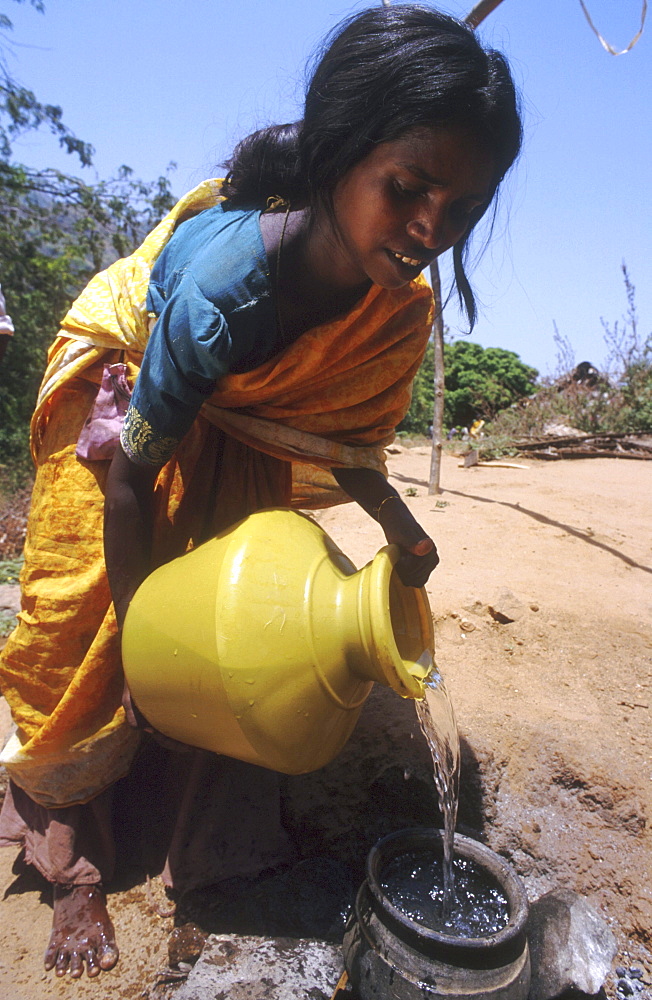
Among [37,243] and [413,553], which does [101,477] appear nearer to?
[413,553]

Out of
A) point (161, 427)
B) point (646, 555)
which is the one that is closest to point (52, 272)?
point (646, 555)

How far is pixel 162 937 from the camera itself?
175 centimetres

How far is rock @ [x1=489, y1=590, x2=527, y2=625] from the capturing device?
2773 millimetres

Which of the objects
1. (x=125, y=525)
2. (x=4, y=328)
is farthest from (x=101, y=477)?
(x=4, y=328)

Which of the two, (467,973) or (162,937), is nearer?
(467,973)

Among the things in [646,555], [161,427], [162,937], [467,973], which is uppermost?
[161,427]

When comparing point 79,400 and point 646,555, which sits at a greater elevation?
point 79,400

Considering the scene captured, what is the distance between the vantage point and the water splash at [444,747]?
1.53 meters

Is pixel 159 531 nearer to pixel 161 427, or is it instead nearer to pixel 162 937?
pixel 161 427

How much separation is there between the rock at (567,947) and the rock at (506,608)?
124cm

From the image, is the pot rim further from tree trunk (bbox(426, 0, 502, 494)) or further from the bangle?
tree trunk (bbox(426, 0, 502, 494))

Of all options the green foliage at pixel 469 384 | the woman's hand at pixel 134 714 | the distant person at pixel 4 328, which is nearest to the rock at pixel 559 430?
the green foliage at pixel 469 384

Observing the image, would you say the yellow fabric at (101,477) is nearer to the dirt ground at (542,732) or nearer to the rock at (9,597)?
the dirt ground at (542,732)

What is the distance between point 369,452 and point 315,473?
317 millimetres
